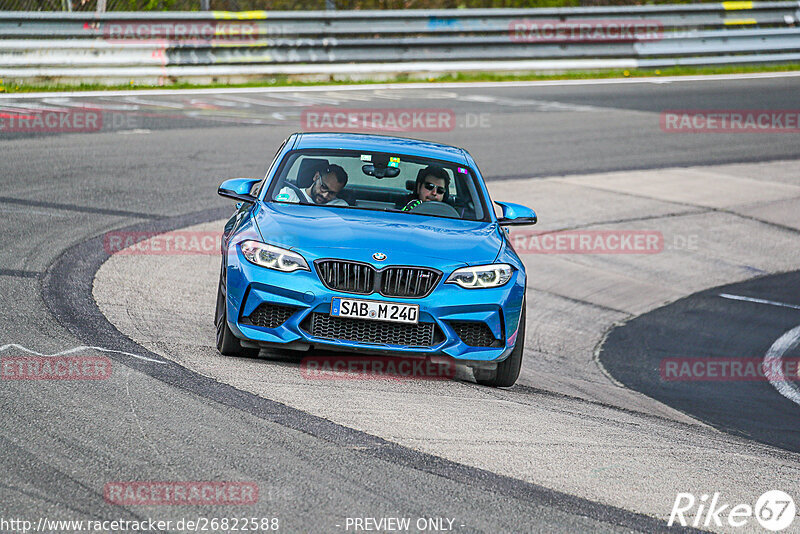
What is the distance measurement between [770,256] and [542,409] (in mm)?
7863

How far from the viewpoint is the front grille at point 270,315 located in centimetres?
638

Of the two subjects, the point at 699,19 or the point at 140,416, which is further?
the point at 699,19

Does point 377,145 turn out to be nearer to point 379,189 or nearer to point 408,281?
point 379,189

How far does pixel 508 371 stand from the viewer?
6.89 metres

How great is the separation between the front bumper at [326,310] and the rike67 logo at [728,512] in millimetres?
1978

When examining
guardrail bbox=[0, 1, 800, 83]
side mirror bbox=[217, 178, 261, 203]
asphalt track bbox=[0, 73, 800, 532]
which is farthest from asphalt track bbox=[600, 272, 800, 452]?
guardrail bbox=[0, 1, 800, 83]

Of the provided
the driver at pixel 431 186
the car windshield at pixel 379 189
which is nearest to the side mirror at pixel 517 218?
the car windshield at pixel 379 189

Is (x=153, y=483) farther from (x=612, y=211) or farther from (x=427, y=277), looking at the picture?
(x=612, y=211)

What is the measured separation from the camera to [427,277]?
6.45m

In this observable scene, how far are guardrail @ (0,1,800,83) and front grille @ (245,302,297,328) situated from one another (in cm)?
1494

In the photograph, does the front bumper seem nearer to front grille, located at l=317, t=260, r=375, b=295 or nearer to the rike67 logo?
front grille, located at l=317, t=260, r=375, b=295

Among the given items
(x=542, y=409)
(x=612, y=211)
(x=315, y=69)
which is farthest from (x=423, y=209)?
(x=315, y=69)

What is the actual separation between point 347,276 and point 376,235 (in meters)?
0.45

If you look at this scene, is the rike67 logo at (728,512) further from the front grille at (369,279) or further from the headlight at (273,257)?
the headlight at (273,257)
